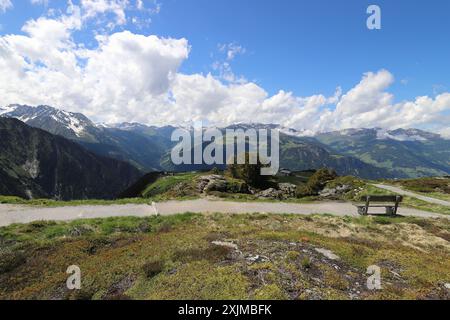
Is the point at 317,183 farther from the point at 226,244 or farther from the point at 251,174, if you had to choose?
the point at 226,244

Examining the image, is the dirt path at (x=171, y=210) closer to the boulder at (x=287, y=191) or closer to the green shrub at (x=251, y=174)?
the boulder at (x=287, y=191)

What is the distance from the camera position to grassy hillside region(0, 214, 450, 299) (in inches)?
420

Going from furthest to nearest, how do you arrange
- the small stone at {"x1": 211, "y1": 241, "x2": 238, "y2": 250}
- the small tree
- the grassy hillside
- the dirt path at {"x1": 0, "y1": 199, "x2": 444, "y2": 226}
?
the small tree < the dirt path at {"x1": 0, "y1": 199, "x2": 444, "y2": 226} < the small stone at {"x1": 211, "y1": 241, "x2": 238, "y2": 250} < the grassy hillside

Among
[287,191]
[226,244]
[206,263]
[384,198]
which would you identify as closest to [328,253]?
[226,244]

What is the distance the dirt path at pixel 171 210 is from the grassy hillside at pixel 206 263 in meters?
3.00

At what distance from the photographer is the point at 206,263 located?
41.3ft

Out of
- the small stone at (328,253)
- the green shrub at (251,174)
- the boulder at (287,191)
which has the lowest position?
the boulder at (287,191)

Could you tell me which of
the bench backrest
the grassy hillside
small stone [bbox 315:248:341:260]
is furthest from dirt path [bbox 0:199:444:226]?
small stone [bbox 315:248:341:260]

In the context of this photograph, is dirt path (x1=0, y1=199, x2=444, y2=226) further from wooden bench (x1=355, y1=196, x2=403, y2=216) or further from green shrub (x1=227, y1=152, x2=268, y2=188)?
green shrub (x1=227, y1=152, x2=268, y2=188)

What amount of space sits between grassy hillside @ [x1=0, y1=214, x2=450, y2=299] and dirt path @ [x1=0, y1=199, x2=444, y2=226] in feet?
9.86

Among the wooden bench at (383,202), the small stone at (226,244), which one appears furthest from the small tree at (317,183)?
the small stone at (226,244)

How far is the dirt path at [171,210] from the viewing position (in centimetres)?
2311
